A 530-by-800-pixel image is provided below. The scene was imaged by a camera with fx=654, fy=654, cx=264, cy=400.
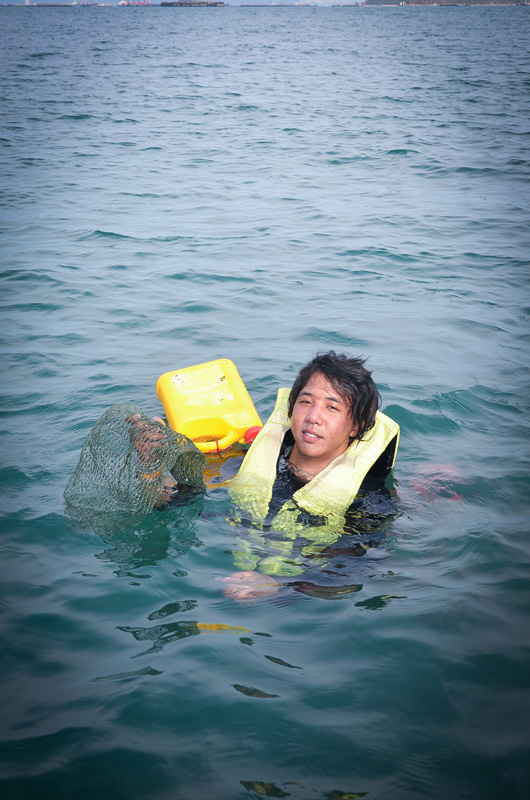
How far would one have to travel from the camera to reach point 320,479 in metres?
4.10

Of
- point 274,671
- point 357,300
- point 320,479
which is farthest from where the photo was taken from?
point 357,300

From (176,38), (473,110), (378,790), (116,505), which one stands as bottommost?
(378,790)

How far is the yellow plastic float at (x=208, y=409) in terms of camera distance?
4.75 metres

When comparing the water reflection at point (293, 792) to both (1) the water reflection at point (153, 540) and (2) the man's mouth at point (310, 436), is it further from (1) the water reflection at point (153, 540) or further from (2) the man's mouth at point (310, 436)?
(2) the man's mouth at point (310, 436)

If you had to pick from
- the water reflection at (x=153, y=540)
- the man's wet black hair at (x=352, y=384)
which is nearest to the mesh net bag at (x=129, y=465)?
the water reflection at (x=153, y=540)

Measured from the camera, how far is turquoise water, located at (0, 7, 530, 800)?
112 inches

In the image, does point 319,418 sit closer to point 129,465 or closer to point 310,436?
point 310,436

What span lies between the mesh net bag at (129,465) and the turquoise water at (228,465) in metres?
0.23

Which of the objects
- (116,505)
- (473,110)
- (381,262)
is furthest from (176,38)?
(116,505)

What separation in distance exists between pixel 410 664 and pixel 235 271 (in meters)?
7.18

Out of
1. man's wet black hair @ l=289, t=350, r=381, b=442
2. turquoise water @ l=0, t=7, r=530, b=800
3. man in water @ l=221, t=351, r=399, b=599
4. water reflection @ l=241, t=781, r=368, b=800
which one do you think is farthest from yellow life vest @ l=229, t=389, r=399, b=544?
water reflection @ l=241, t=781, r=368, b=800

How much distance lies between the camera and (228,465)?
473 centimetres

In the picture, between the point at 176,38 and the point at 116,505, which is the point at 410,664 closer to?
the point at 116,505

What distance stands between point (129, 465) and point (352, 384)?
1.51 m
